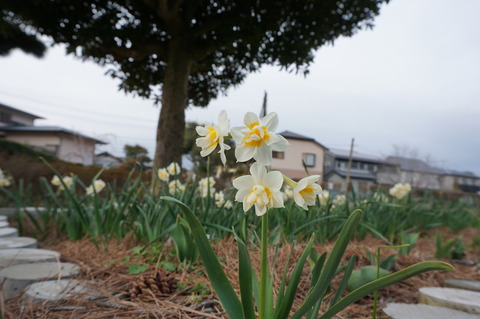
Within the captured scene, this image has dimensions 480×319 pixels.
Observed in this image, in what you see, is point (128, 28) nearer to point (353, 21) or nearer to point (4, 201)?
point (4, 201)

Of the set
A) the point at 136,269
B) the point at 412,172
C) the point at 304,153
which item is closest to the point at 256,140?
the point at 136,269

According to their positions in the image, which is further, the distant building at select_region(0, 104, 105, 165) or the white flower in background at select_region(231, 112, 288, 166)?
the distant building at select_region(0, 104, 105, 165)

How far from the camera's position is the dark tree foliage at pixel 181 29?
173 inches

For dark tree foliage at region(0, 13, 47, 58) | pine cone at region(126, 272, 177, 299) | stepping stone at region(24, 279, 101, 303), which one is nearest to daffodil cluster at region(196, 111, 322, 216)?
pine cone at region(126, 272, 177, 299)

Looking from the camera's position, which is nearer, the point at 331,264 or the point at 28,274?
the point at 331,264

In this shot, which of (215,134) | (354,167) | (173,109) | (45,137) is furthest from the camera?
(354,167)

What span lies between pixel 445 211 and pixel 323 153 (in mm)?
23331

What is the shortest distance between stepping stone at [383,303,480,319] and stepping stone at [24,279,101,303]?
1.06 m

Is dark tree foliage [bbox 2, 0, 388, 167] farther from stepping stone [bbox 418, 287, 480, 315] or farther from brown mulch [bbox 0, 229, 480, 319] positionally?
stepping stone [bbox 418, 287, 480, 315]

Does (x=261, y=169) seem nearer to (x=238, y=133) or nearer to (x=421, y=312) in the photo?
(x=238, y=133)

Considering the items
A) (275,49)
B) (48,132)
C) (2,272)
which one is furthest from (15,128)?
(2,272)

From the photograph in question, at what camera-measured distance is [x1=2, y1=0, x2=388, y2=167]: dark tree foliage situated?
14.4ft

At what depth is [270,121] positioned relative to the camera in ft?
2.36

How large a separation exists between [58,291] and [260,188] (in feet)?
3.17
